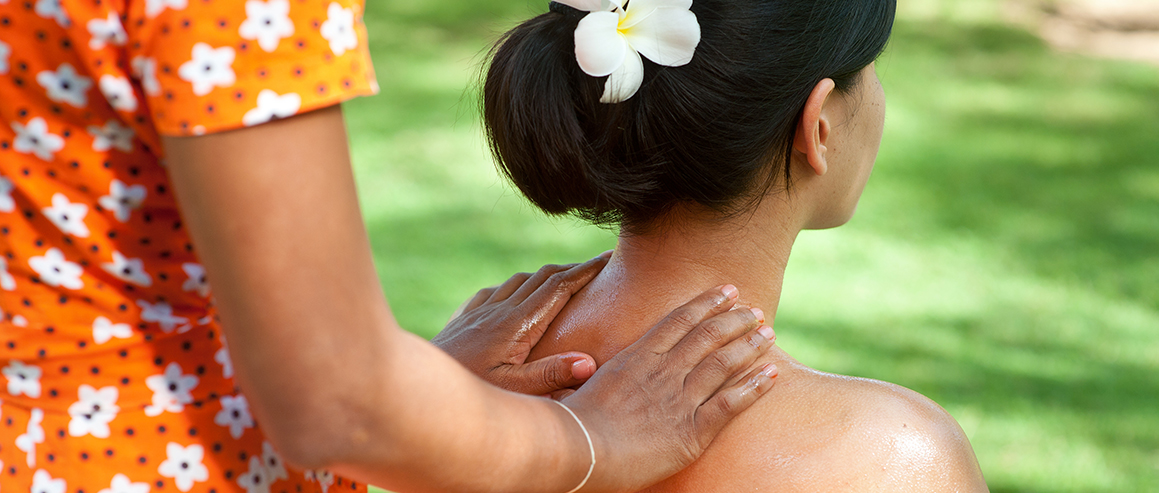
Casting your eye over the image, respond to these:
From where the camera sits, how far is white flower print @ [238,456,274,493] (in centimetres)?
110

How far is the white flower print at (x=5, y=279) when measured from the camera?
38.6 inches

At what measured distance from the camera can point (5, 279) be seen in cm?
99

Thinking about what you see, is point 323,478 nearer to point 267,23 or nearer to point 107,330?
point 107,330

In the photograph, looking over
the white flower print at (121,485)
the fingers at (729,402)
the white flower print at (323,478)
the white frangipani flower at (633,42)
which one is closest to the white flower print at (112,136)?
the white flower print at (121,485)

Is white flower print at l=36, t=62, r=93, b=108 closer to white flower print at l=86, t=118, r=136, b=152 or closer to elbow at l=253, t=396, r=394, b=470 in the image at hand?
white flower print at l=86, t=118, r=136, b=152

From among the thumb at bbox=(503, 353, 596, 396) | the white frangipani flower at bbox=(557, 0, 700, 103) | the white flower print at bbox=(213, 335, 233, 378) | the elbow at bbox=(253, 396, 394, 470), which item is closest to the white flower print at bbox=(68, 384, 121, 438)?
the white flower print at bbox=(213, 335, 233, 378)

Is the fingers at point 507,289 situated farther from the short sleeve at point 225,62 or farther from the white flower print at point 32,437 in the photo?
the short sleeve at point 225,62

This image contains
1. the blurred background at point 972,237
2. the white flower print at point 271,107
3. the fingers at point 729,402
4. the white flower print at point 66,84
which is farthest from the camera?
the blurred background at point 972,237

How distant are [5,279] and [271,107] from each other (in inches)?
15.2

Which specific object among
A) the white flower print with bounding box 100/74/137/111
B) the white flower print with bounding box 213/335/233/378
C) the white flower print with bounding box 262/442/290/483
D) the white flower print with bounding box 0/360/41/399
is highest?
the white flower print with bounding box 100/74/137/111

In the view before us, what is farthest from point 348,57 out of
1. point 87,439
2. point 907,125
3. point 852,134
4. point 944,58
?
point 944,58

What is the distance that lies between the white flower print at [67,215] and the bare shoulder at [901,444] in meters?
0.98

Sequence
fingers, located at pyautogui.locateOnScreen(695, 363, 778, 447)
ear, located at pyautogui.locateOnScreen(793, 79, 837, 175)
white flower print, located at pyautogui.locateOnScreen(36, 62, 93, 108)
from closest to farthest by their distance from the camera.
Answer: white flower print, located at pyautogui.locateOnScreen(36, 62, 93, 108), fingers, located at pyautogui.locateOnScreen(695, 363, 778, 447), ear, located at pyautogui.locateOnScreen(793, 79, 837, 175)

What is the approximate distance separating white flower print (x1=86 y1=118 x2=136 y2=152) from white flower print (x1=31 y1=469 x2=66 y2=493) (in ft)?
1.12
